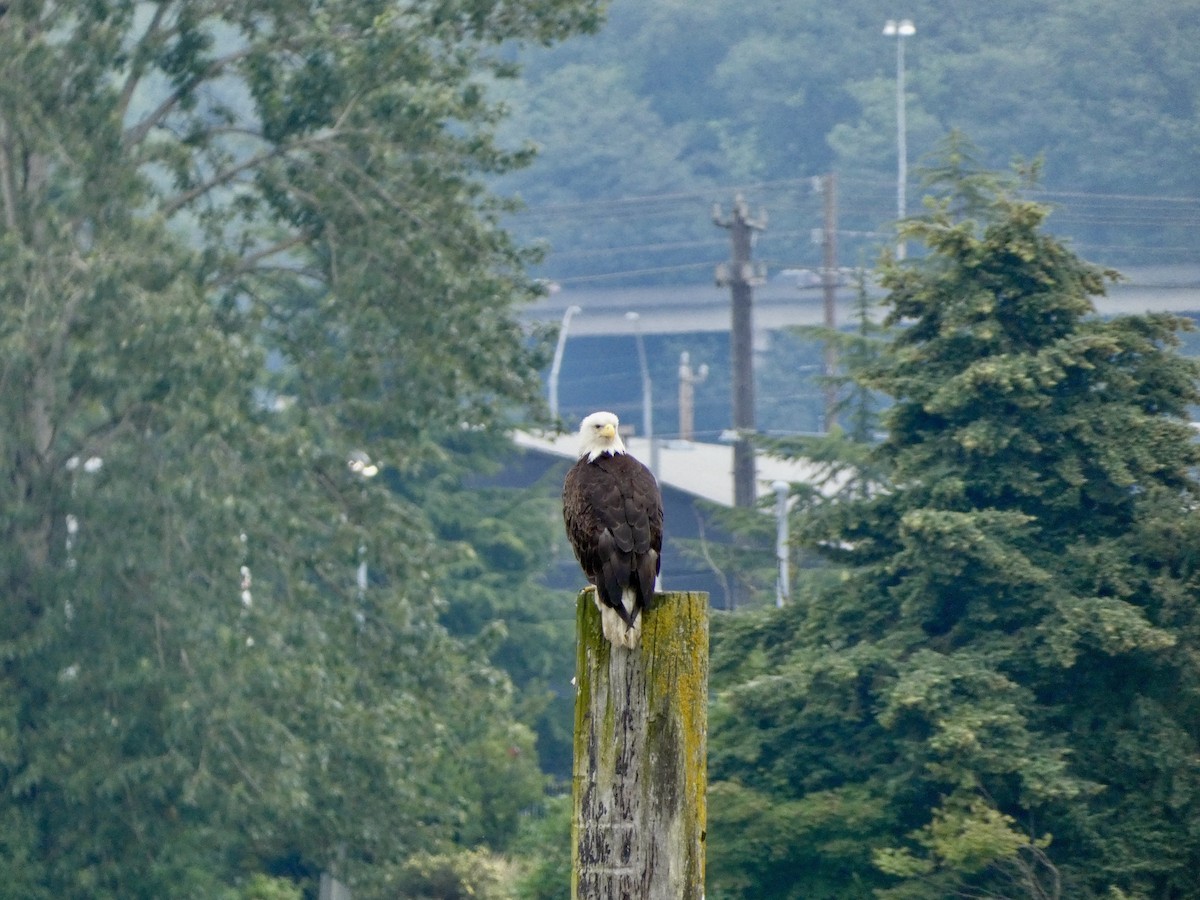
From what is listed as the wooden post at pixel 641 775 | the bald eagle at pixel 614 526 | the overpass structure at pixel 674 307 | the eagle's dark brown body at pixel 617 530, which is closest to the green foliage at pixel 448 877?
the bald eagle at pixel 614 526

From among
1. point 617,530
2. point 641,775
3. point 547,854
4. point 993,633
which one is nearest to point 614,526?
point 617,530

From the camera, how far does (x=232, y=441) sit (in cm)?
1784

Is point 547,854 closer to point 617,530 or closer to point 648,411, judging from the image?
point 617,530

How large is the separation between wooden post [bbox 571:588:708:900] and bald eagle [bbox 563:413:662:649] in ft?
0.35

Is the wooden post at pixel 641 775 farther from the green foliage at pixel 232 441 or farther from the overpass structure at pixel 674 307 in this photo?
the overpass structure at pixel 674 307

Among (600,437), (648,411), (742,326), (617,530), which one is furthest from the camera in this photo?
(648,411)

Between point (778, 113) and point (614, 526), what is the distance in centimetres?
6317

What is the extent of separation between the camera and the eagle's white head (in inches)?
267

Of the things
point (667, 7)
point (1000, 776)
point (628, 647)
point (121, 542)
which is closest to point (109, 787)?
point (121, 542)

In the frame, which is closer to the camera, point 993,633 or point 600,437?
point 600,437

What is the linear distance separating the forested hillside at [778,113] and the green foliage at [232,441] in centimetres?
3243

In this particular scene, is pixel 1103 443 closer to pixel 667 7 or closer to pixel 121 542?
pixel 121 542

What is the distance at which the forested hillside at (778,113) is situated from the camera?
2092 inches

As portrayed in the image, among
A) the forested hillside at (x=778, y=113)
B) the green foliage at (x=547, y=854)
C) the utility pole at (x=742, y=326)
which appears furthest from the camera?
the forested hillside at (x=778, y=113)
